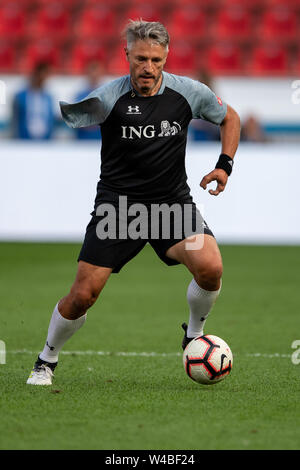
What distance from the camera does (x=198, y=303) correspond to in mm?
5551

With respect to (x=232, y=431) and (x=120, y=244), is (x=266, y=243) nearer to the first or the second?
(x=120, y=244)

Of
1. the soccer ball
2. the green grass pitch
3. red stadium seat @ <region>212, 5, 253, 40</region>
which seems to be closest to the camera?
the green grass pitch

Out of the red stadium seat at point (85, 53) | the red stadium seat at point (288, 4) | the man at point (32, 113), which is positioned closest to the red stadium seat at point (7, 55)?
the red stadium seat at point (85, 53)

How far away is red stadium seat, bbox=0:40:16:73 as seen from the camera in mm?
19312

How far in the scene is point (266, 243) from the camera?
13.5m

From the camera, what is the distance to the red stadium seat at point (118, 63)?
18.5 metres

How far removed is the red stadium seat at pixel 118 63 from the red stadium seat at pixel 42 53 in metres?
1.10

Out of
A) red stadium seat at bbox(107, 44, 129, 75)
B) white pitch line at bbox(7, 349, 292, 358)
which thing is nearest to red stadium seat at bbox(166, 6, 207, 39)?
red stadium seat at bbox(107, 44, 129, 75)

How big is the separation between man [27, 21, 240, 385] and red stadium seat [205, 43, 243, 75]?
43.4ft

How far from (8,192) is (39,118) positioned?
129 centimetres

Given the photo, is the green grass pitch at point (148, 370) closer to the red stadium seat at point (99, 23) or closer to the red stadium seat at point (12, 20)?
the red stadium seat at point (99, 23)

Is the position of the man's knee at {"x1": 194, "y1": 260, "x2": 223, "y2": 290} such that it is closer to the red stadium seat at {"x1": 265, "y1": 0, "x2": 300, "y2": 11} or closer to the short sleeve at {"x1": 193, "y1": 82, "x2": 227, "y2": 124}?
the short sleeve at {"x1": 193, "y1": 82, "x2": 227, "y2": 124}

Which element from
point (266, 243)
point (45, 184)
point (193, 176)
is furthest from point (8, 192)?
point (266, 243)

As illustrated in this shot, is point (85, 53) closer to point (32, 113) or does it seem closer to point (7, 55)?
point (7, 55)
